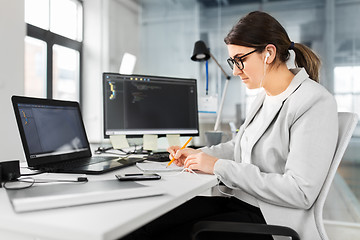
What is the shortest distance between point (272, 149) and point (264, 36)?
0.40 metres

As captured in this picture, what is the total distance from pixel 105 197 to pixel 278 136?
59 centimetres

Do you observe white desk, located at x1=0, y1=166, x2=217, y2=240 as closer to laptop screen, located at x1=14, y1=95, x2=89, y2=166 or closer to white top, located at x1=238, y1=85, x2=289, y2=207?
laptop screen, located at x1=14, y1=95, x2=89, y2=166

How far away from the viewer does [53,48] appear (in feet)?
9.40

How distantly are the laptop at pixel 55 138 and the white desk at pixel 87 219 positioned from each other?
35 cm

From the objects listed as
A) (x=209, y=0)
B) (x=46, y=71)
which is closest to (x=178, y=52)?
(x=209, y=0)

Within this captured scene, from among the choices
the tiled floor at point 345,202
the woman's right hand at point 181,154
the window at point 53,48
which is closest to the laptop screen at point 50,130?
the woman's right hand at point 181,154

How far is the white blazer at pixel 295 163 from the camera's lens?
87 cm

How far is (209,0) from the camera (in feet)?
9.73

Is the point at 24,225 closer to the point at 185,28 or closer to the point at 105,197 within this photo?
the point at 105,197

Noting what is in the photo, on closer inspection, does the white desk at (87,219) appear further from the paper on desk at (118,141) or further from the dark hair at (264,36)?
the paper on desk at (118,141)

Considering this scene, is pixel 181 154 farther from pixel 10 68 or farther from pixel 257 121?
pixel 10 68

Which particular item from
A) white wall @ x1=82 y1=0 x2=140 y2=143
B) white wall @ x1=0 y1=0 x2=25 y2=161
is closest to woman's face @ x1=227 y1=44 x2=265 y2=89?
white wall @ x1=0 y1=0 x2=25 y2=161

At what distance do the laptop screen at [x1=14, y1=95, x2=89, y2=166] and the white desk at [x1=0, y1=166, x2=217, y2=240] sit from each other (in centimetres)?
37

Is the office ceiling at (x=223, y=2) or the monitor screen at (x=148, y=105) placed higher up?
the office ceiling at (x=223, y=2)
